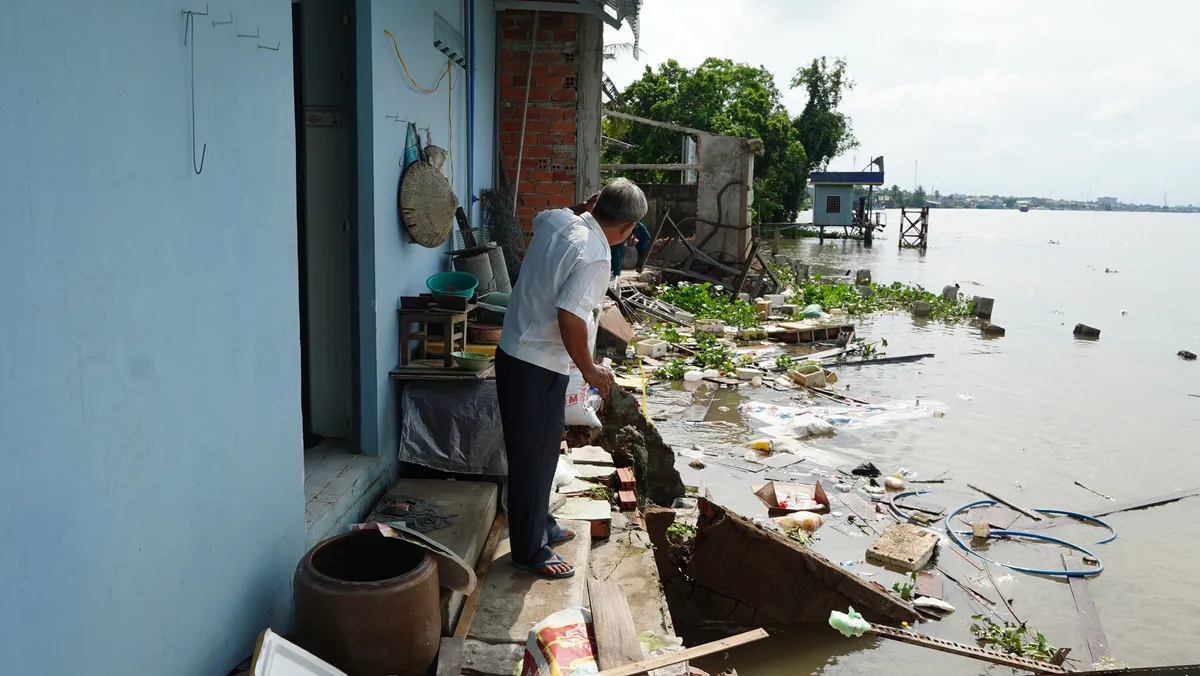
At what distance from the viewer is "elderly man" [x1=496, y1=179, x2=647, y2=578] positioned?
11.2 feet

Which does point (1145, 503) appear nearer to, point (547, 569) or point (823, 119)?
point (547, 569)

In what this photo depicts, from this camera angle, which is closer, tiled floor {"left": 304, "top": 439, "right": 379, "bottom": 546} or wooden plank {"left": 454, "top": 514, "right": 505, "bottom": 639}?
wooden plank {"left": 454, "top": 514, "right": 505, "bottom": 639}

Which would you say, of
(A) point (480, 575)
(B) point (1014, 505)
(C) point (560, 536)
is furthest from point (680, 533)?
(B) point (1014, 505)

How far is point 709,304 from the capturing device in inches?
587

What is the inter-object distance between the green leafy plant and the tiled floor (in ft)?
6.12

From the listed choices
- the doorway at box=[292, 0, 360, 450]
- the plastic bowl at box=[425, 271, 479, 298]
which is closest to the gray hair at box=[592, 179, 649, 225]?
the doorway at box=[292, 0, 360, 450]

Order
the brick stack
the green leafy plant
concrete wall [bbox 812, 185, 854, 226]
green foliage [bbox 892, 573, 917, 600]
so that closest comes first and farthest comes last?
the green leafy plant, green foliage [bbox 892, 573, 917, 600], the brick stack, concrete wall [bbox 812, 185, 854, 226]

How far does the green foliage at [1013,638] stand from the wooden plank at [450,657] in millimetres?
3224

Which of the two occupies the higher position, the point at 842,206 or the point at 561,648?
the point at 842,206

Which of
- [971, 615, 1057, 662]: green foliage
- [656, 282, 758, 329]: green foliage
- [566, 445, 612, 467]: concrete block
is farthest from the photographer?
[656, 282, 758, 329]: green foliage

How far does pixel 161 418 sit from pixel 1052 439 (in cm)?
914

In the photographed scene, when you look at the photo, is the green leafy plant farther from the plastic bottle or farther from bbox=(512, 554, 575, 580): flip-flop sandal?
bbox=(512, 554, 575, 580): flip-flop sandal

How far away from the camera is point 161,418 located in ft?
7.27

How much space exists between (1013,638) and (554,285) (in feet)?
11.2
